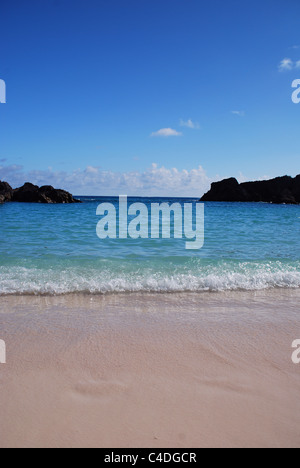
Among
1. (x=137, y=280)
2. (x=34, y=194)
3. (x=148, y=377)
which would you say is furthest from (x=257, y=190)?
(x=148, y=377)

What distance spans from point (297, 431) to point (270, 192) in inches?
4203

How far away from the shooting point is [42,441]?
2.33m

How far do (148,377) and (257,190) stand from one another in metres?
108

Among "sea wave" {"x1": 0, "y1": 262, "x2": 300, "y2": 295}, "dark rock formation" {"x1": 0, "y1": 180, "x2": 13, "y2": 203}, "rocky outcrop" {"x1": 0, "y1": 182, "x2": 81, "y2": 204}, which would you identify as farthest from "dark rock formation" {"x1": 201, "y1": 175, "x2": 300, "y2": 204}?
"sea wave" {"x1": 0, "y1": 262, "x2": 300, "y2": 295}

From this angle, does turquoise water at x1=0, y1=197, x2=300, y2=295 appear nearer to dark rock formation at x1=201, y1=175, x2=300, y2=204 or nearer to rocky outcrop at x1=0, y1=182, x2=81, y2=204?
rocky outcrop at x1=0, y1=182, x2=81, y2=204

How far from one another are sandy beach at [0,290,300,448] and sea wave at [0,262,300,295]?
963mm

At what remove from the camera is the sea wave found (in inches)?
251

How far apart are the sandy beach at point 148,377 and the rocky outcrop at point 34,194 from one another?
6416 centimetres

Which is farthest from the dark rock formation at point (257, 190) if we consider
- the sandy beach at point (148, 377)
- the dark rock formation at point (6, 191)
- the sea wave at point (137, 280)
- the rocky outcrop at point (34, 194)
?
the sandy beach at point (148, 377)

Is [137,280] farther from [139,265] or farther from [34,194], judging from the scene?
[34,194]

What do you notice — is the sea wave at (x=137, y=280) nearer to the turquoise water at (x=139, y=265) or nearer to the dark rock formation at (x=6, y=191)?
the turquoise water at (x=139, y=265)

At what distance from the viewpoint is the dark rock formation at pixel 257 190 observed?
95438 millimetres
